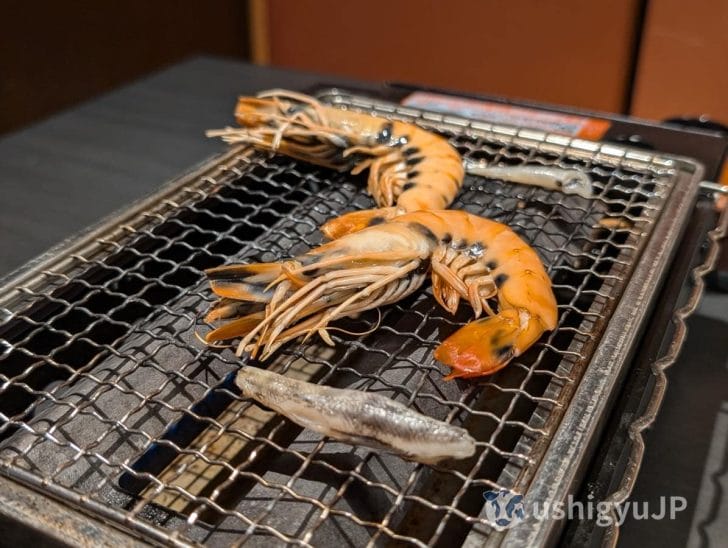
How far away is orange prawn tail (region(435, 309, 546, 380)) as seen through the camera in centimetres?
101

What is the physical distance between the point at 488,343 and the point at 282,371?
0.30 meters

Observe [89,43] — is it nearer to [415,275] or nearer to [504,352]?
[415,275]

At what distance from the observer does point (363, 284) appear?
1148 millimetres

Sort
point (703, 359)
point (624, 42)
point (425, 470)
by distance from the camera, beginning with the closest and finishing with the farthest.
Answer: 1. point (425, 470)
2. point (703, 359)
3. point (624, 42)

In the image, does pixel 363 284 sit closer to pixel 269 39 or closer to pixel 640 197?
pixel 640 197

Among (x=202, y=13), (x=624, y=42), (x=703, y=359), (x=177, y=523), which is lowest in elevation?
(x=177, y=523)

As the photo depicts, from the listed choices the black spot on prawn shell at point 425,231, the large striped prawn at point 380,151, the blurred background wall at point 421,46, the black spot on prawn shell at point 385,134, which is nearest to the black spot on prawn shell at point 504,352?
the black spot on prawn shell at point 425,231

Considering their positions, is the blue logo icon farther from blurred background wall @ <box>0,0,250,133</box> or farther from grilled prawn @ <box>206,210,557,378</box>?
blurred background wall @ <box>0,0,250,133</box>

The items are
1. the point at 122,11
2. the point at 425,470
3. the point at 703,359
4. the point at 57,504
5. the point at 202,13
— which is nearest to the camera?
the point at 57,504

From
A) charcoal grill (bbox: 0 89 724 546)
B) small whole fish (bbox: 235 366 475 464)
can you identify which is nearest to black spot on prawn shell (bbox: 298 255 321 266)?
charcoal grill (bbox: 0 89 724 546)

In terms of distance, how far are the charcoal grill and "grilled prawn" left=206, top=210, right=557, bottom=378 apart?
0.04 metres

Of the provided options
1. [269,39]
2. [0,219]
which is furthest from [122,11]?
[0,219]

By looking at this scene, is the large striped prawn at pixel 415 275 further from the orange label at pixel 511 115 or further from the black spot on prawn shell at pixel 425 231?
the orange label at pixel 511 115

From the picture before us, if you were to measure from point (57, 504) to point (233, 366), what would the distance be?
1.07 ft
